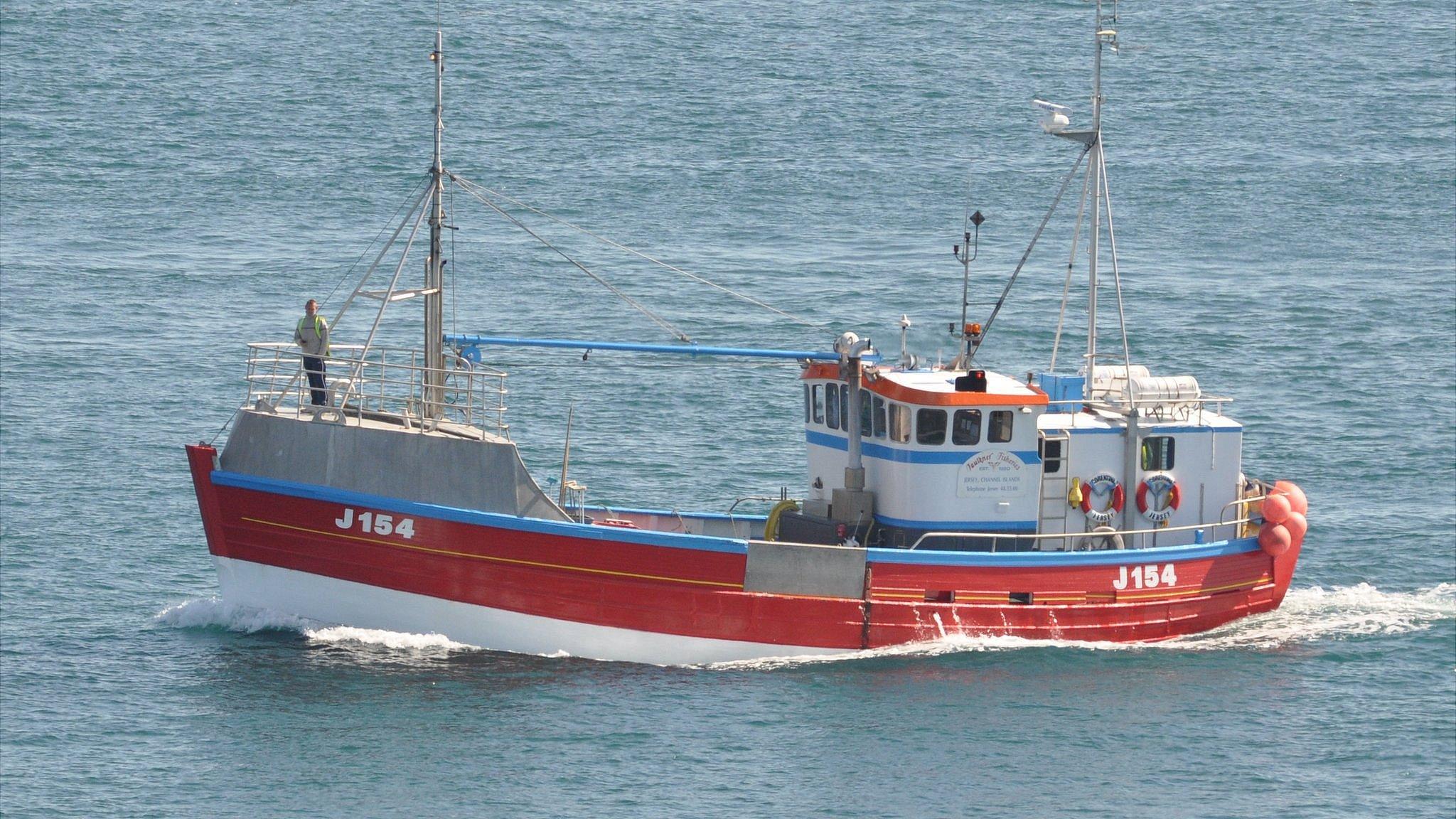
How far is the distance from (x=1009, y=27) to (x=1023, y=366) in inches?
1187

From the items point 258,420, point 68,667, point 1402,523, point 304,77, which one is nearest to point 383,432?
point 258,420

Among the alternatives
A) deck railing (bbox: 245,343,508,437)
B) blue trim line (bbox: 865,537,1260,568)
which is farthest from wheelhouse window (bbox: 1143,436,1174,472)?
A: deck railing (bbox: 245,343,508,437)

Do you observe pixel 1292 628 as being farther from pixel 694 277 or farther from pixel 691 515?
pixel 694 277

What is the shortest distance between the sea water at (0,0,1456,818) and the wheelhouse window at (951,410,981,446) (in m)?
2.43

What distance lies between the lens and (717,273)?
2032 inches

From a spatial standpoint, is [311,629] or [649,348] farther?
[649,348]

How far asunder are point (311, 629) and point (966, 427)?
9512mm

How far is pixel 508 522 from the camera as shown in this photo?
28031 millimetres

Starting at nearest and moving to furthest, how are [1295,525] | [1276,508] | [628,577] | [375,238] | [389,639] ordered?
[628,577] < [389,639] < [1276,508] < [1295,525] < [375,238]

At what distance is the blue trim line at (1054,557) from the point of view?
94.5 feet

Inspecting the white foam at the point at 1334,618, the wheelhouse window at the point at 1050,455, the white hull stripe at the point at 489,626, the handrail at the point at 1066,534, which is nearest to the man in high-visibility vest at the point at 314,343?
the white hull stripe at the point at 489,626

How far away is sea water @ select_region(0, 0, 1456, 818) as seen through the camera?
2602 cm

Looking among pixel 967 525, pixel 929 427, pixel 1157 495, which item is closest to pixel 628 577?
pixel 929 427

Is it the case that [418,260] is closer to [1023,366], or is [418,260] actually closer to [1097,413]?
[1023,366]
